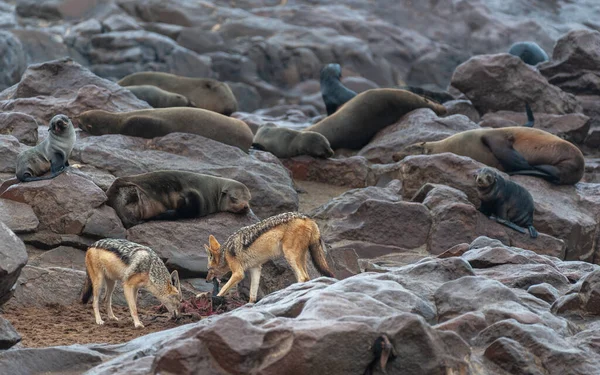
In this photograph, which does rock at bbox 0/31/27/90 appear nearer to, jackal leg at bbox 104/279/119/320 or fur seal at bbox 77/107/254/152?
fur seal at bbox 77/107/254/152

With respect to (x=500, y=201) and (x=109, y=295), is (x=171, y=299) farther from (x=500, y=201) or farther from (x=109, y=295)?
(x=500, y=201)

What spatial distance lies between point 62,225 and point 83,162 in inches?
72.1

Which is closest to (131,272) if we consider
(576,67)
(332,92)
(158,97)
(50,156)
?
(50,156)

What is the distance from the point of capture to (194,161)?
12.2 metres

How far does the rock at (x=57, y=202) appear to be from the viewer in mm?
9586

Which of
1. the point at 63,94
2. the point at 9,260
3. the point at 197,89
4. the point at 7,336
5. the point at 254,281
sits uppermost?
the point at 9,260

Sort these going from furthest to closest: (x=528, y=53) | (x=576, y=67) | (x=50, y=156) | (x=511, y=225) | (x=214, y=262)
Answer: (x=528, y=53) → (x=576, y=67) → (x=511, y=225) → (x=50, y=156) → (x=214, y=262)

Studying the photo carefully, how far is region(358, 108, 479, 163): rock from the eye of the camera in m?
15.6

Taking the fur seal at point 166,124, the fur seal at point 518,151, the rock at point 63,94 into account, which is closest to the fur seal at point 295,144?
the fur seal at point 518,151

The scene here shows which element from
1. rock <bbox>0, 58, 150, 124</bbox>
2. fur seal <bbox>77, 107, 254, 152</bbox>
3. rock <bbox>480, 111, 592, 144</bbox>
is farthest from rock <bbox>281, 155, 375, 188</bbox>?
rock <bbox>480, 111, 592, 144</bbox>

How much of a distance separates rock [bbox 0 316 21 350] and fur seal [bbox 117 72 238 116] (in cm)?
1245

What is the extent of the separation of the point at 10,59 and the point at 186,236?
20603 mm

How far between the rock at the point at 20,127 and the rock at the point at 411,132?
18.2 feet

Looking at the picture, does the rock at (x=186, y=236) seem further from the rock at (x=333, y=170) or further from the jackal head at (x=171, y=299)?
the rock at (x=333, y=170)
